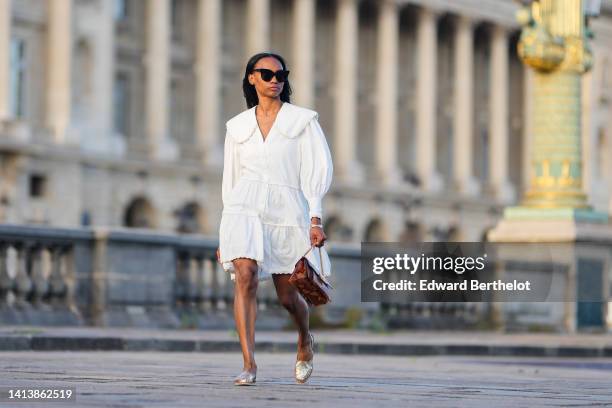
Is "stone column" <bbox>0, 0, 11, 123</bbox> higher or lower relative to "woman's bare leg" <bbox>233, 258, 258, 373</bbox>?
higher

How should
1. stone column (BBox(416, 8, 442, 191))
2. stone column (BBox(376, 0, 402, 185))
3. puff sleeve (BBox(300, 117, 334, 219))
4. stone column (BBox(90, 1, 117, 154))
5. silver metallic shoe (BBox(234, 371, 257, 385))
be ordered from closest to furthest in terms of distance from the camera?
silver metallic shoe (BBox(234, 371, 257, 385)), puff sleeve (BBox(300, 117, 334, 219)), stone column (BBox(90, 1, 117, 154)), stone column (BBox(376, 0, 402, 185)), stone column (BBox(416, 8, 442, 191))

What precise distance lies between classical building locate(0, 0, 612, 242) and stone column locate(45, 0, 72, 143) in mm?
68

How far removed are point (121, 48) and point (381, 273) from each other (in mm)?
46654

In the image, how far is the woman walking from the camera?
12.6 m

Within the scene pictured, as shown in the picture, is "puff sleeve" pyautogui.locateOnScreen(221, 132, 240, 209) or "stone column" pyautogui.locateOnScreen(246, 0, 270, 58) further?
"stone column" pyautogui.locateOnScreen(246, 0, 270, 58)

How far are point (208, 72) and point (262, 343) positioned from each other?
188ft

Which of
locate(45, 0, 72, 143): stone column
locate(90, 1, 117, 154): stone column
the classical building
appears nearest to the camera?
the classical building

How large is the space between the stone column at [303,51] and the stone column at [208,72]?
17.4 feet

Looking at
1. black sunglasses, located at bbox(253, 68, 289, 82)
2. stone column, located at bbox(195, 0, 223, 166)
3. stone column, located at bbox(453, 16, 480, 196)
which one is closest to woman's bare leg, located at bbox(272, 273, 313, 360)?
black sunglasses, located at bbox(253, 68, 289, 82)

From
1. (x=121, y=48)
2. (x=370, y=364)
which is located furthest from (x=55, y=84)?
(x=370, y=364)

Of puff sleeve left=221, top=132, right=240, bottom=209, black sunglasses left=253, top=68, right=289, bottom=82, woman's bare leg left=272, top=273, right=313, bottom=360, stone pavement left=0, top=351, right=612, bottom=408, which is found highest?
black sunglasses left=253, top=68, right=289, bottom=82

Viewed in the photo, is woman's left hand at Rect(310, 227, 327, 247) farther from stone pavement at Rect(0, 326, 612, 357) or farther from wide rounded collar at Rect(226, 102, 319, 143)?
stone pavement at Rect(0, 326, 612, 357)

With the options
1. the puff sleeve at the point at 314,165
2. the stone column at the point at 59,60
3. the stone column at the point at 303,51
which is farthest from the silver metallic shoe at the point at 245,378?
the stone column at the point at 303,51

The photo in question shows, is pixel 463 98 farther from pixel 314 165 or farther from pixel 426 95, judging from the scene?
pixel 314 165
